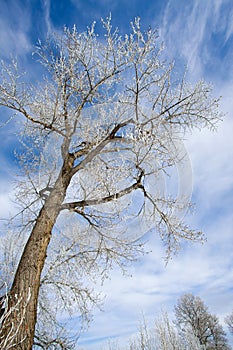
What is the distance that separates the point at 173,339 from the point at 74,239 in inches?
687

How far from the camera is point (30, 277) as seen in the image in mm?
3656

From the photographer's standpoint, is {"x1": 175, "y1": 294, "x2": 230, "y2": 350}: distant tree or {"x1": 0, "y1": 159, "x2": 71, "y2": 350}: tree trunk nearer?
{"x1": 0, "y1": 159, "x2": 71, "y2": 350}: tree trunk

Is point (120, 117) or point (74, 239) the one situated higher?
point (120, 117)

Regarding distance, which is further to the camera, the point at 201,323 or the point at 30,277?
the point at 201,323

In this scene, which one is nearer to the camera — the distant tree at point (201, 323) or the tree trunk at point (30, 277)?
the tree trunk at point (30, 277)

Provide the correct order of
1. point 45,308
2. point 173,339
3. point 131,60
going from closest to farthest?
point 131,60 < point 45,308 < point 173,339

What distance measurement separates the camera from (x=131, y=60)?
18.3ft

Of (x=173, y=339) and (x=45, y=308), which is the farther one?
(x=173, y=339)

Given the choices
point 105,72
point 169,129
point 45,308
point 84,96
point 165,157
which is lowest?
point 45,308

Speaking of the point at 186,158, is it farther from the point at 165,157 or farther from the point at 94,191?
the point at 94,191

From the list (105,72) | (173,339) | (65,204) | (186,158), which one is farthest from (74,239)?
(173,339)

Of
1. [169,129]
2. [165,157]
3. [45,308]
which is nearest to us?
[165,157]

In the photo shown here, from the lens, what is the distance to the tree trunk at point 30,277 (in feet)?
10.3

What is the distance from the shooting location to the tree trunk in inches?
124
